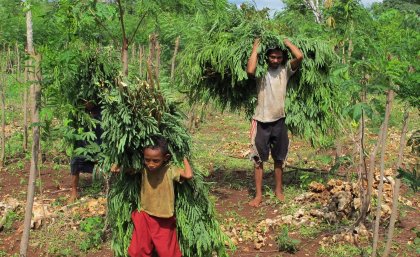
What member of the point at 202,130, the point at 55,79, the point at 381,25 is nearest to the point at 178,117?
the point at 55,79

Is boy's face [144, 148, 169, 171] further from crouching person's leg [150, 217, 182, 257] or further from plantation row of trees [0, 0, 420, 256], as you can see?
crouching person's leg [150, 217, 182, 257]

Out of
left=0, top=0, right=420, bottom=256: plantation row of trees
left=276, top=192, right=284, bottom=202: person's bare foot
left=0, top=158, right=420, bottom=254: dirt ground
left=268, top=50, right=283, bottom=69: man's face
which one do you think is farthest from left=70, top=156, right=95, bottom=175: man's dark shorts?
left=268, top=50, right=283, bottom=69: man's face

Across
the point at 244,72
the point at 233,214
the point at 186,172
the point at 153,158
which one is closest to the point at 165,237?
the point at 186,172

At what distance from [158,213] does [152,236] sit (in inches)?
6.0

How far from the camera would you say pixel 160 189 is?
116 inches

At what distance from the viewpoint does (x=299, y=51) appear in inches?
184

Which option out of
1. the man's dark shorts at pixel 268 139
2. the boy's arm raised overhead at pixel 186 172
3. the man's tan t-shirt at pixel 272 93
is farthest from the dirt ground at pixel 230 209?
the man's tan t-shirt at pixel 272 93

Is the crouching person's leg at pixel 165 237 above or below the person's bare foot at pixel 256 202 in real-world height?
above

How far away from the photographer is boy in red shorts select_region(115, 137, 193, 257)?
2943mm

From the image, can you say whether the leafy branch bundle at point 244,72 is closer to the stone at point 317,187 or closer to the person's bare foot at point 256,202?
the stone at point 317,187

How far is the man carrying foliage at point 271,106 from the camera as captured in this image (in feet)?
15.4

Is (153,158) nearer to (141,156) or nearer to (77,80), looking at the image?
(141,156)

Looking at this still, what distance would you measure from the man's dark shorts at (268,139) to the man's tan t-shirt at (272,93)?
0.09 m

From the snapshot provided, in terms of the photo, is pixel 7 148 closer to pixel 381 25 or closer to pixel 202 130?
pixel 202 130
